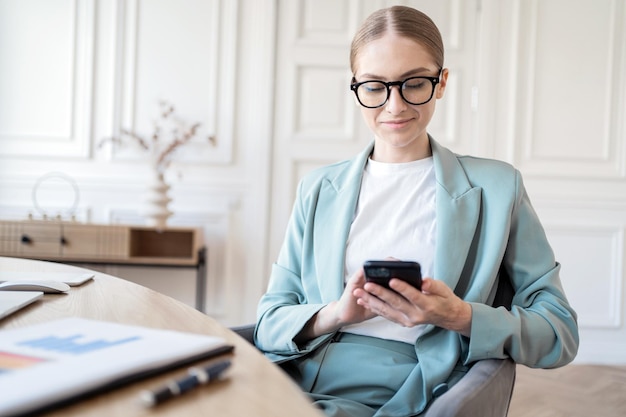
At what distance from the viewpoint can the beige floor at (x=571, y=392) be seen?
277cm

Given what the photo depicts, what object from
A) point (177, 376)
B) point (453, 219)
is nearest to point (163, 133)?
point (453, 219)

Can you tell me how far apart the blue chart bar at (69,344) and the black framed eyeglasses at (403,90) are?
792 millimetres

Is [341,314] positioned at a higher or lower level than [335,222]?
lower

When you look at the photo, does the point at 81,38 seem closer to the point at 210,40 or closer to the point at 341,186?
the point at 210,40

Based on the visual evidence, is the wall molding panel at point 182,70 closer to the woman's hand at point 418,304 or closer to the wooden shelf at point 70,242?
the wooden shelf at point 70,242

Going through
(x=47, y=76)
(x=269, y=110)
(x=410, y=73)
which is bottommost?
(x=410, y=73)

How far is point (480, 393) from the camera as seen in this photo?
91cm

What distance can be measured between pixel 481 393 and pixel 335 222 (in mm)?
548

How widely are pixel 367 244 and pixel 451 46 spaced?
110 inches

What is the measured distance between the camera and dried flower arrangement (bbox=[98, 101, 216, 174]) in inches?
141

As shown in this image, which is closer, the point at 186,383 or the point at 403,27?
the point at 186,383

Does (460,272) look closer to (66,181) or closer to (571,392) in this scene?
(571,392)

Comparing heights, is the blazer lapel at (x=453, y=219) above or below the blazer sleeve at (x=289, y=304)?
above

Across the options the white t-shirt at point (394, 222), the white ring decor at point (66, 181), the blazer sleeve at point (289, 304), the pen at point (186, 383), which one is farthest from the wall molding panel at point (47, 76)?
the pen at point (186, 383)
